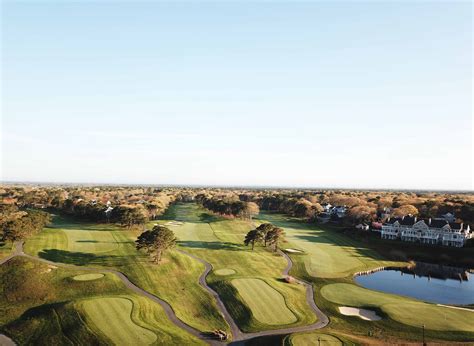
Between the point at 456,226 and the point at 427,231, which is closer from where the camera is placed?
the point at 456,226

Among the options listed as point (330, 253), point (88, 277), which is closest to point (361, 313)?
point (330, 253)

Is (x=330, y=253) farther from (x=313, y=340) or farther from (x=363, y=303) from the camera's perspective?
(x=313, y=340)

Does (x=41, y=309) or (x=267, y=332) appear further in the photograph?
(x=41, y=309)

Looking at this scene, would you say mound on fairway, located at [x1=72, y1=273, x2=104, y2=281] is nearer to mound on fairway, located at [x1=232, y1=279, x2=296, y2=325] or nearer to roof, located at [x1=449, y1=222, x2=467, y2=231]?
mound on fairway, located at [x1=232, y1=279, x2=296, y2=325]

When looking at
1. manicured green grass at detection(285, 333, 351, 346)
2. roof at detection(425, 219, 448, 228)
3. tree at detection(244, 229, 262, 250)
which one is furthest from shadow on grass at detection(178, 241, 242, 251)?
roof at detection(425, 219, 448, 228)

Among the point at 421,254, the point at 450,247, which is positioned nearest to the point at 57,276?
the point at 421,254

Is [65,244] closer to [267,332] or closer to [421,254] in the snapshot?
[267,332]
